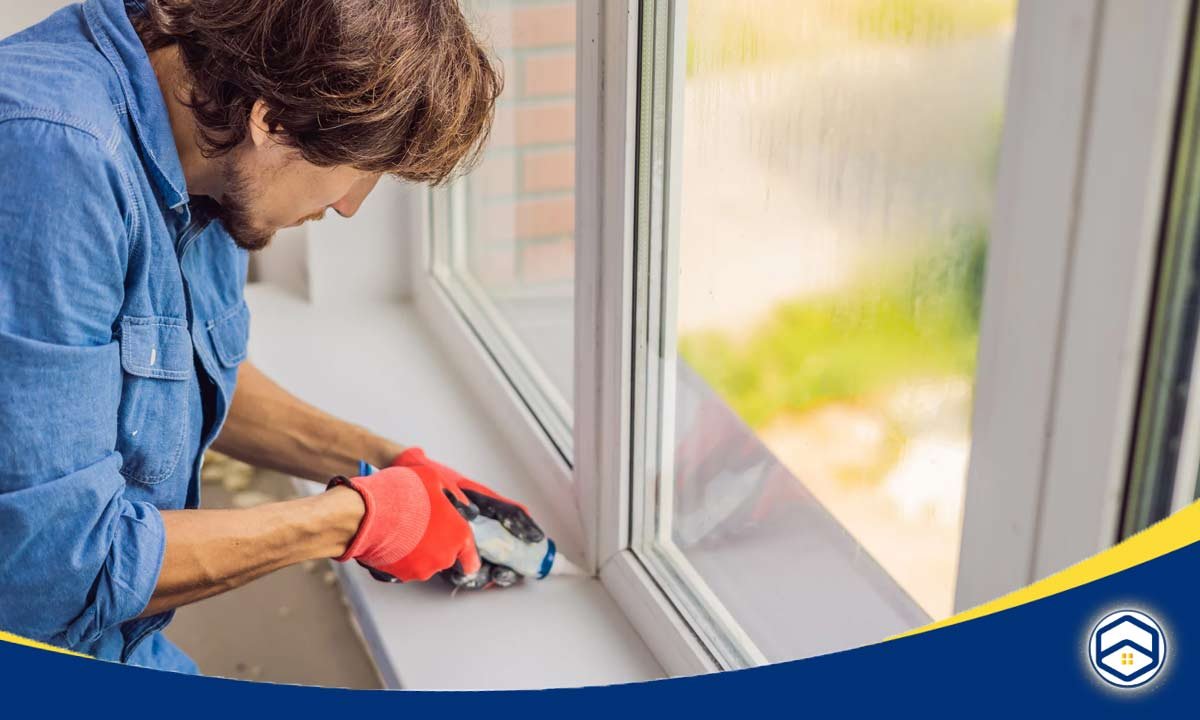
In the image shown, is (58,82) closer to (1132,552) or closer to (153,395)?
(153,395)

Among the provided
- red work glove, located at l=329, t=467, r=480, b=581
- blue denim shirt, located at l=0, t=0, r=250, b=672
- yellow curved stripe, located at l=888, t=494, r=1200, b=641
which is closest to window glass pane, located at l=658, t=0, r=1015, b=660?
yellow curved stripe, located at l=888, t=494, r=1200, b=641

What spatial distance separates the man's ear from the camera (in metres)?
1.00

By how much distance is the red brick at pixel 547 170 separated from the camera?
4.99 feet

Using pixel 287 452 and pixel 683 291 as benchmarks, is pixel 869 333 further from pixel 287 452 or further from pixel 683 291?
pixel 287 452

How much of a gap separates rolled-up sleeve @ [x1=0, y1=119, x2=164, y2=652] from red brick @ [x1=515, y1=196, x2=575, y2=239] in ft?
2.05

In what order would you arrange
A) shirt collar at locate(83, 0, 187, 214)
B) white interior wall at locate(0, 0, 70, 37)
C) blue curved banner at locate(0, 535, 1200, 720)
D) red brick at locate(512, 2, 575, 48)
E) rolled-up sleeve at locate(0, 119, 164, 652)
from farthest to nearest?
white interior wall at locate(0, 0, 70, 37)
red brick at locate(512, 2, 575, 48)
shirt collar at locate(83, 0, 187, 214)
rolled-up sleeve at locate(0, 119, 164, 652)
blue curved banner at locate(0, 535, 1200, 720)

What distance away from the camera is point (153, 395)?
3.62 ft

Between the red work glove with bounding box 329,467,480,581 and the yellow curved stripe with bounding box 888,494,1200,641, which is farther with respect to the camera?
the red work glove with bounding box 329,467,480,581

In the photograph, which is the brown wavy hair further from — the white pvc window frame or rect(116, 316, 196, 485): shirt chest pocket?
the white pvc window frame

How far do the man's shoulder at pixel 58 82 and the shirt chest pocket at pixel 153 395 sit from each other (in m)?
0.17

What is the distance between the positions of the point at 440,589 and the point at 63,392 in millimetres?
497

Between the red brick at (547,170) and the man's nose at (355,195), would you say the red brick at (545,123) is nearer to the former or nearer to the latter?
the red brick at (547,170)

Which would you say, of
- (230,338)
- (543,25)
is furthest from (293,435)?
(543,25)

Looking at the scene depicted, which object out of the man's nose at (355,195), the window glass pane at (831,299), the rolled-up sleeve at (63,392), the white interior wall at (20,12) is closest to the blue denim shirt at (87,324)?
the rolled-up sleeve at (63,392)
